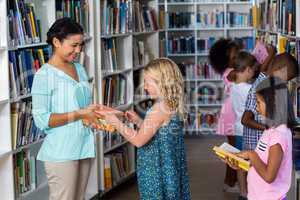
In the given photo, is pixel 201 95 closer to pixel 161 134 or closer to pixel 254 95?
pixel 254 95

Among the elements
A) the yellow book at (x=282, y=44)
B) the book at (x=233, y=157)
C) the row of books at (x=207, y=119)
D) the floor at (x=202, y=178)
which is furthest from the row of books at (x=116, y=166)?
the row of books at (x=207, y=119)

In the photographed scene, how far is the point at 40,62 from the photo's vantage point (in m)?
4.42

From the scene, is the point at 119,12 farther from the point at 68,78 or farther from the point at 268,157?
the point at 268,157

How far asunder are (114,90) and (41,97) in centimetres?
259

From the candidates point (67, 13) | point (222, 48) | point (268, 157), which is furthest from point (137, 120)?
point (222, 48)

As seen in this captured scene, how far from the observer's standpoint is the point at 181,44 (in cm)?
929

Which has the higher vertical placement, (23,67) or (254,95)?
(23,67)

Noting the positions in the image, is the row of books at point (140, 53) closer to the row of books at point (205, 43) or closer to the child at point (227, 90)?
the child at point (227, 90)

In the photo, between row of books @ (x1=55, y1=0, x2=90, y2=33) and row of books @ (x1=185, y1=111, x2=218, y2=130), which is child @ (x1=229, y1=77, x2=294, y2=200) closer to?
row of books @ (x1=55, y1=0, x2=90, y2=33)

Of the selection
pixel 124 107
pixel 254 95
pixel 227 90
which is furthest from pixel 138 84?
pixel 254 95

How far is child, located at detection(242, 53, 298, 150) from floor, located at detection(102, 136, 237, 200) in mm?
1137

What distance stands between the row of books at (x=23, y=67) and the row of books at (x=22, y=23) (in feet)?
0.27

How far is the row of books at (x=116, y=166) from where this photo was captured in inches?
221

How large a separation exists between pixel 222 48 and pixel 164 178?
11.4ft
